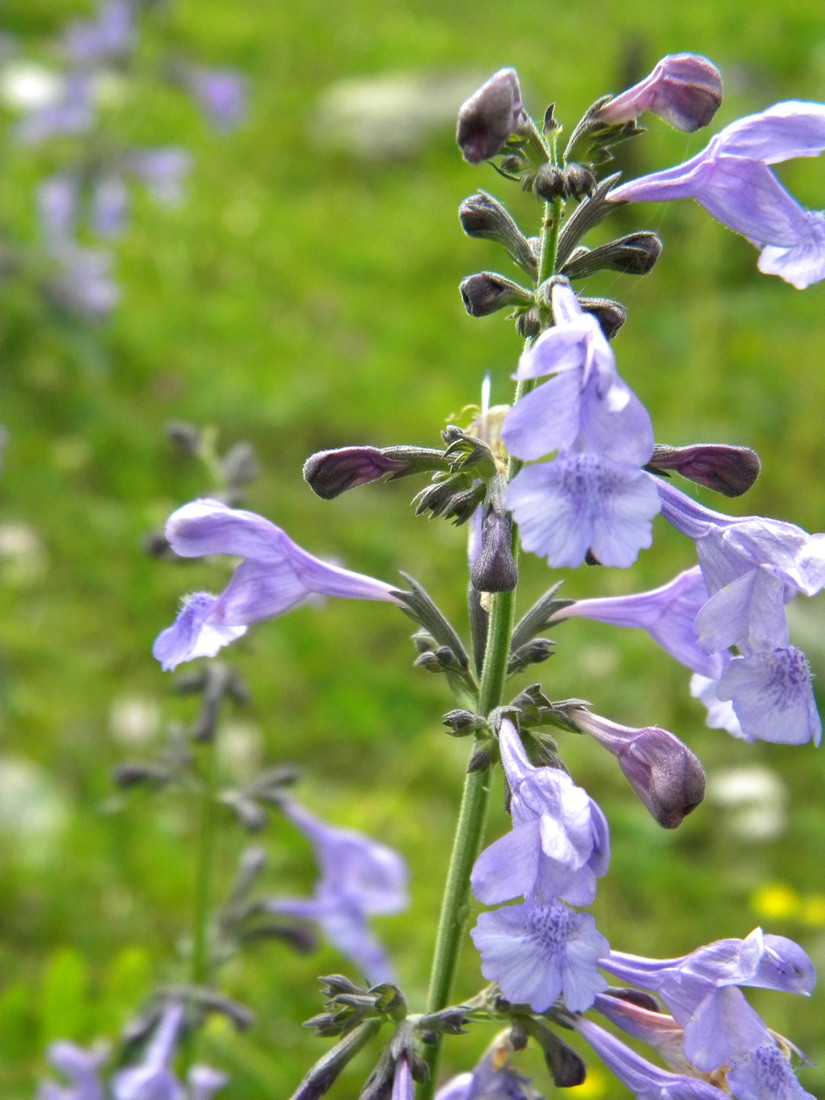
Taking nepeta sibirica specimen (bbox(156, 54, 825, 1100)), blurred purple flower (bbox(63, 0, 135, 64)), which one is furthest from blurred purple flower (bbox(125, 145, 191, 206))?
A: nepeta sibirica specimen (bbox(156, 54, 825, 1100))

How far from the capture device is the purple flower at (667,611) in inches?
75.3

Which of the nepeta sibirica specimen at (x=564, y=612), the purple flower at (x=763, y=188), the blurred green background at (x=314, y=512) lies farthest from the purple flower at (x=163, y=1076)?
the purple flower at (x=763, y=188)

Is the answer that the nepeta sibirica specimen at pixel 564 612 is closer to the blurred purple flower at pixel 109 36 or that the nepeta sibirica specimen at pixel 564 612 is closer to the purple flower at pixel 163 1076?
the purple flower at pixel 163 1076

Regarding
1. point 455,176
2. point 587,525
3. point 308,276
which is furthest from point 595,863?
point 455,176

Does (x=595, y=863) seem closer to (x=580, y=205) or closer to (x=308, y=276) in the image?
(x=580, y=205)

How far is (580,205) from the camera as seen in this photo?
176 centimetres

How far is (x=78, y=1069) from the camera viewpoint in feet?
9.57

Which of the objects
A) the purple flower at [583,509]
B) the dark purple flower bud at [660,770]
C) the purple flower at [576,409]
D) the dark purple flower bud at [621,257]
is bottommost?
the dark purple flower bud at [660,770]

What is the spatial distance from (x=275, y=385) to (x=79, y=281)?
3.94 feet

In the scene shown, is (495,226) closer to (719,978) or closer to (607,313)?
(607,313)

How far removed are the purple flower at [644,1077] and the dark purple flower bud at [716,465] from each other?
2.59ft

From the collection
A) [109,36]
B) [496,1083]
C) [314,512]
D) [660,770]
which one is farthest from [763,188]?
[109,36]

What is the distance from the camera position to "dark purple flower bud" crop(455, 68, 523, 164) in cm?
158

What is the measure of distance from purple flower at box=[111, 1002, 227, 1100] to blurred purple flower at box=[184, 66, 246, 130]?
6.12 meters
